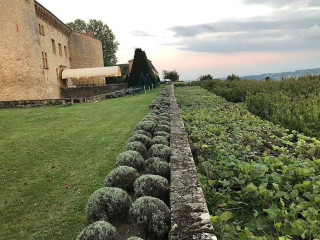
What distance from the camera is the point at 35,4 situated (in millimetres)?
20625

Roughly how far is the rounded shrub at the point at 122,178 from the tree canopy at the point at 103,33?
166ft

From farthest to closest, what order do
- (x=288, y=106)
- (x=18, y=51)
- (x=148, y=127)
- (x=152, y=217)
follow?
(x=18, y=51)
(x=288, y=106)
(x=148, y=127)
(x=152, y=217)

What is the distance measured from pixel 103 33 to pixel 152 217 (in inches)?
2135

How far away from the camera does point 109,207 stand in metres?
2.64

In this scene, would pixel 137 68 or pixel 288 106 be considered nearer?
pixel 288 106

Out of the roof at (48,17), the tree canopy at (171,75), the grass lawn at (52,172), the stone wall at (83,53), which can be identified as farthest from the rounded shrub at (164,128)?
the tree canopy at (171,75)

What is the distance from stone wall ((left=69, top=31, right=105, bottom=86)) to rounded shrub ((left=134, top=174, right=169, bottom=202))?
32.7 meters

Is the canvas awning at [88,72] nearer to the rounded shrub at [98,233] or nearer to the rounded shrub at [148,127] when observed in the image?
the rounded shrub at [148,127]

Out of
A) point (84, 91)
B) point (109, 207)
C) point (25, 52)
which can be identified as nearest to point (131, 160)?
point (109, 207)

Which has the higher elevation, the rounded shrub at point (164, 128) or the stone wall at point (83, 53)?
the stone wall at point (83, 53)

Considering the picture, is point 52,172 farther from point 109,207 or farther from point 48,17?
point 48,17

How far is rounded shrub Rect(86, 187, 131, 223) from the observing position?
2652 mm

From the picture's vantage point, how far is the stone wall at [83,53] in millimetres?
33969

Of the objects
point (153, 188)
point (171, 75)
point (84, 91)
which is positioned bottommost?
point (153, 188)
